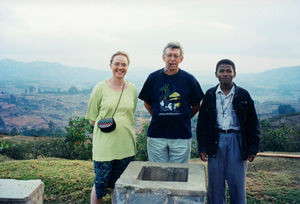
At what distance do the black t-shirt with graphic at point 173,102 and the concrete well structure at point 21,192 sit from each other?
62.1 inches

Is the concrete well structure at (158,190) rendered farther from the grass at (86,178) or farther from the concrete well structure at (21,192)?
the grass at (86,178)

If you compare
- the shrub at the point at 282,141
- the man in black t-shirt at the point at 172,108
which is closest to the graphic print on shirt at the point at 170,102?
the man in black t-shirt at the point at 172,108

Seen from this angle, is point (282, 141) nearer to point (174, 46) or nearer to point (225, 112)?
point (225, 112)

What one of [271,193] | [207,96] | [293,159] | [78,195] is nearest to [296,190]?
[271,193]

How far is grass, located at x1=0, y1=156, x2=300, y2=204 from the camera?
428cm

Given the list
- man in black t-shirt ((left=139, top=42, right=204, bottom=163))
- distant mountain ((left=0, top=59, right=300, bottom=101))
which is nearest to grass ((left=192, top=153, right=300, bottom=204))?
man in black t-shirt ((left=139, top=42, right=204, bottom=163))

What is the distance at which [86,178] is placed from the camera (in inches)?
198

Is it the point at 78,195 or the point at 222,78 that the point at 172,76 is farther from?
the point at 78,195

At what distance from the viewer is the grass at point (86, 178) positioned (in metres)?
4.28

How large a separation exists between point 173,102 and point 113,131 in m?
0.79

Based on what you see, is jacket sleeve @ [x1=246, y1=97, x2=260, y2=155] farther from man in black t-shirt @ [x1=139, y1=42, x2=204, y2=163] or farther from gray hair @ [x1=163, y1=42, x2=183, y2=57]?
gray hair @ [x1=163, y1=42, x2=183, y2=57]

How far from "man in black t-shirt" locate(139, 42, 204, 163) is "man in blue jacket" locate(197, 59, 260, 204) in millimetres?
273

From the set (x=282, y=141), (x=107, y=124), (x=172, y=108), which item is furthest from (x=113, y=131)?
(x=282, y=141)

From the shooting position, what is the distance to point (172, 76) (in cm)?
329
